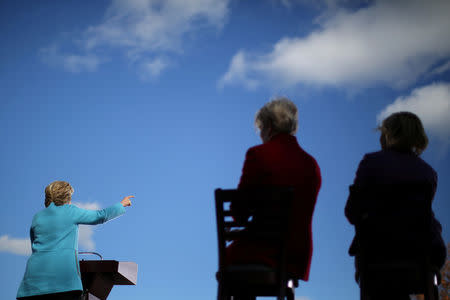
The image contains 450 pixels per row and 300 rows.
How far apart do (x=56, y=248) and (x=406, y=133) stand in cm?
292

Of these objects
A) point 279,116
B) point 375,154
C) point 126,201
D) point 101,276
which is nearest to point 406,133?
point 375,154

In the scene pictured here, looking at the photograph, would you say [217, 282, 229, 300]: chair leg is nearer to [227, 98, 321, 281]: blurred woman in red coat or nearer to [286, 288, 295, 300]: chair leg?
[227, 98, 321, 281]: blurred woman in red coat

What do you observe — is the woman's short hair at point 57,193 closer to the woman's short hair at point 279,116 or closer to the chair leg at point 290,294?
the woman's short hair at point 279,116

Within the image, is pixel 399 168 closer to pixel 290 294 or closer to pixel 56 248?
pixel 290 294

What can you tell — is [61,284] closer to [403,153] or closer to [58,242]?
[58,242]

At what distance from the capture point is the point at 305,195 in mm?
2822

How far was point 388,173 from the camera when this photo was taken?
2.93m

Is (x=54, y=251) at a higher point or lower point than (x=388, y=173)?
lower

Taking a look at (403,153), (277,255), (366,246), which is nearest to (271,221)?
(277,255)

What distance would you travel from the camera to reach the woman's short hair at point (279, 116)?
9.84ft

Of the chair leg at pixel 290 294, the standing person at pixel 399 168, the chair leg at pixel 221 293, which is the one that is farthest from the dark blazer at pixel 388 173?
the chair leg at pixel 221 293

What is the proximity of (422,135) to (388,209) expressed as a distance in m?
0.61

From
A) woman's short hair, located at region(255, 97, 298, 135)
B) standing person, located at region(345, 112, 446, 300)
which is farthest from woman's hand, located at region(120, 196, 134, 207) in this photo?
standing person, located at region(345, 112, 446, 300)

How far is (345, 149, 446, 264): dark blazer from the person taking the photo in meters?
2.90
